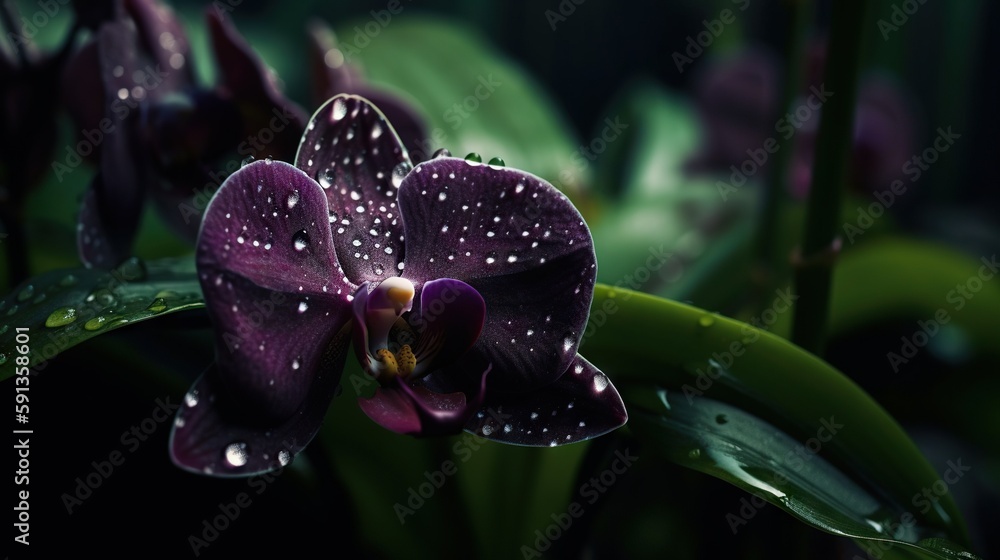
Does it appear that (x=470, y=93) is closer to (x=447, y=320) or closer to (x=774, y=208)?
(x=774, y=208)

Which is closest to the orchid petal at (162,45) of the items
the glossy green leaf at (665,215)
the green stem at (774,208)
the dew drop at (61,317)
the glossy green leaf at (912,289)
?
the dew drop at (61,317)

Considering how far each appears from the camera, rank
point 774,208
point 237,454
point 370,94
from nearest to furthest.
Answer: point 237,454 → point 370,94 → point 774,208

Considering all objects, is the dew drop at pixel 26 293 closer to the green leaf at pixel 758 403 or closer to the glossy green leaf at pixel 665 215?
the green leaf at pixel 758 403

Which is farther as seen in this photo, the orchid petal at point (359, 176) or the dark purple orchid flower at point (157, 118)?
the dark purple orchid flower at point (157, 118)

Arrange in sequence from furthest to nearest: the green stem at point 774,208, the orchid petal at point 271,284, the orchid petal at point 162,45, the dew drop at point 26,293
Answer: the green stem at point 774,208, the orchid petal at point 162,45, the dew drop at point 26,293, the orchid petal at point 271,284

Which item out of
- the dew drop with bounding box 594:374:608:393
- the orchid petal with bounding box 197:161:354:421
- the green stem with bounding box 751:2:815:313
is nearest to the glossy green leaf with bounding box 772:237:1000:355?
the green stem with bounding box 751:2:815:313

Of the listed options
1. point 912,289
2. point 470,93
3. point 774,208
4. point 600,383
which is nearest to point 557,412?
point 600,383
